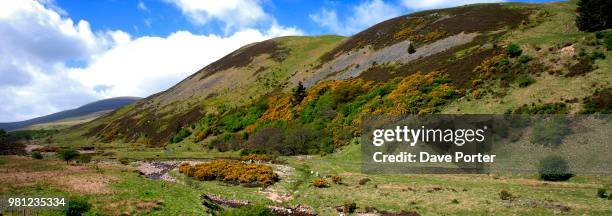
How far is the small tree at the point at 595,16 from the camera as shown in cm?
6762

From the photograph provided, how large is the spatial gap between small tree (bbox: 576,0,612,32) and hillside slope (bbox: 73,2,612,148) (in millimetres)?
2294

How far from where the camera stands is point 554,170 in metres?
41.4

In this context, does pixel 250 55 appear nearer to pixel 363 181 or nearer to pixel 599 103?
→ pixel 363 181

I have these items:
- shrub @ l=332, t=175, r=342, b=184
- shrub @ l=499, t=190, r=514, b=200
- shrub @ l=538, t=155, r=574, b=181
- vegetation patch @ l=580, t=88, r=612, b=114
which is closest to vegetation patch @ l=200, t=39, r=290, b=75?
shrub @ l=332, t=175, r=342, b=184

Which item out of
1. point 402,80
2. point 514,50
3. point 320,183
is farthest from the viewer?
point 402,80

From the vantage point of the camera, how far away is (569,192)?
35781 mm

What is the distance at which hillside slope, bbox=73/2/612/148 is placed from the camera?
58.4 meters

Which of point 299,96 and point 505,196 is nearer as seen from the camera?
point 505,196

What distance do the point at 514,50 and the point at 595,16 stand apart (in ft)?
46.5

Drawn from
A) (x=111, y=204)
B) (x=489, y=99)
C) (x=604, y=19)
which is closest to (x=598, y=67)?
(x=489, y=99)

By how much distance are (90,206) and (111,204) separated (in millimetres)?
1469

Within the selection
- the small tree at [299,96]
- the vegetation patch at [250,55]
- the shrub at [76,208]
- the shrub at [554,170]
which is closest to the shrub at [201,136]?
the small tree at [299,96]

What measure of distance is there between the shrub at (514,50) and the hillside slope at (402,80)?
0.53 ft

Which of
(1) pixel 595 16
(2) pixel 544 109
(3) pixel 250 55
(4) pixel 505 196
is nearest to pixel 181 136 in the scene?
(3) pixel 250 55
